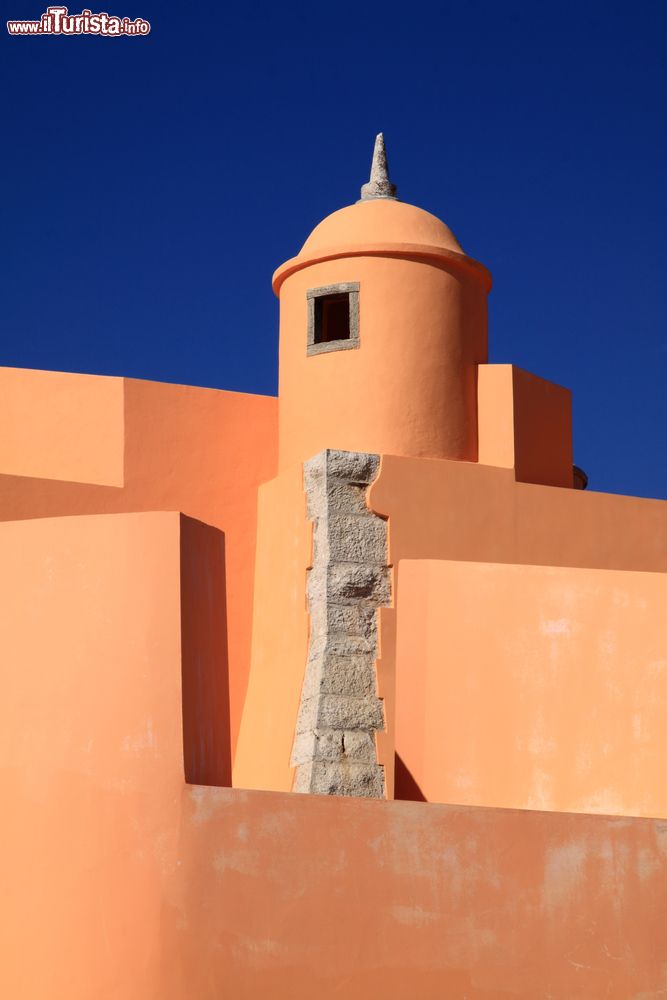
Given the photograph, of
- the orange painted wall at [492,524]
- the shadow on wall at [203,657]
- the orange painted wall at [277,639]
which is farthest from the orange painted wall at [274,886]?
the orange painted wall at [277,639]

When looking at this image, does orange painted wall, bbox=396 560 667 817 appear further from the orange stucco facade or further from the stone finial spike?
the stone finial spike

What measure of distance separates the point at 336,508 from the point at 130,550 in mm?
4485

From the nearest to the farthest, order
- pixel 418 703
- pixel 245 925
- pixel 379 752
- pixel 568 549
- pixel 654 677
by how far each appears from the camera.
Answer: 1. pixel 245 925
2. pixel 654 677
3. pixel 418 703
4. pixel 379 752
5. pixel 568 549

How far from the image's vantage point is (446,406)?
12.6 metres

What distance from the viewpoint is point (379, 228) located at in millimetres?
12883

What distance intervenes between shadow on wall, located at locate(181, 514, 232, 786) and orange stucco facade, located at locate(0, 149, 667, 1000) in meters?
0.02

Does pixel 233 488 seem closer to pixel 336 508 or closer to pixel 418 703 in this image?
pixel 336 508

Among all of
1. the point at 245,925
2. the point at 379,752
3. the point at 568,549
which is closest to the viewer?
the point at 245,925

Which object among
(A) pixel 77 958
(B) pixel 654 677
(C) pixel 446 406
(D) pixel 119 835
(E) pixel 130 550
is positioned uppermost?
(C) pixel 446 406

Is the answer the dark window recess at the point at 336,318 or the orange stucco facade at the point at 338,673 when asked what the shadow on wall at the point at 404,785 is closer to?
the orange stucco facade at the point at 338,673

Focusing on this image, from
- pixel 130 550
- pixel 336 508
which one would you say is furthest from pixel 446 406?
pixel 130 550

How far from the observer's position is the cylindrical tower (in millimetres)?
12445

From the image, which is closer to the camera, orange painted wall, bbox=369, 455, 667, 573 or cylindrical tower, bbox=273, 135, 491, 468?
orange painted wall, bbox=369, 455, 667, 573

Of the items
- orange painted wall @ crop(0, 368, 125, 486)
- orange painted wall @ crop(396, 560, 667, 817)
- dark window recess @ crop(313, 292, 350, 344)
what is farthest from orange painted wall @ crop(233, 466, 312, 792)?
dark window recess @ crop(313, 292, 350, 344)
